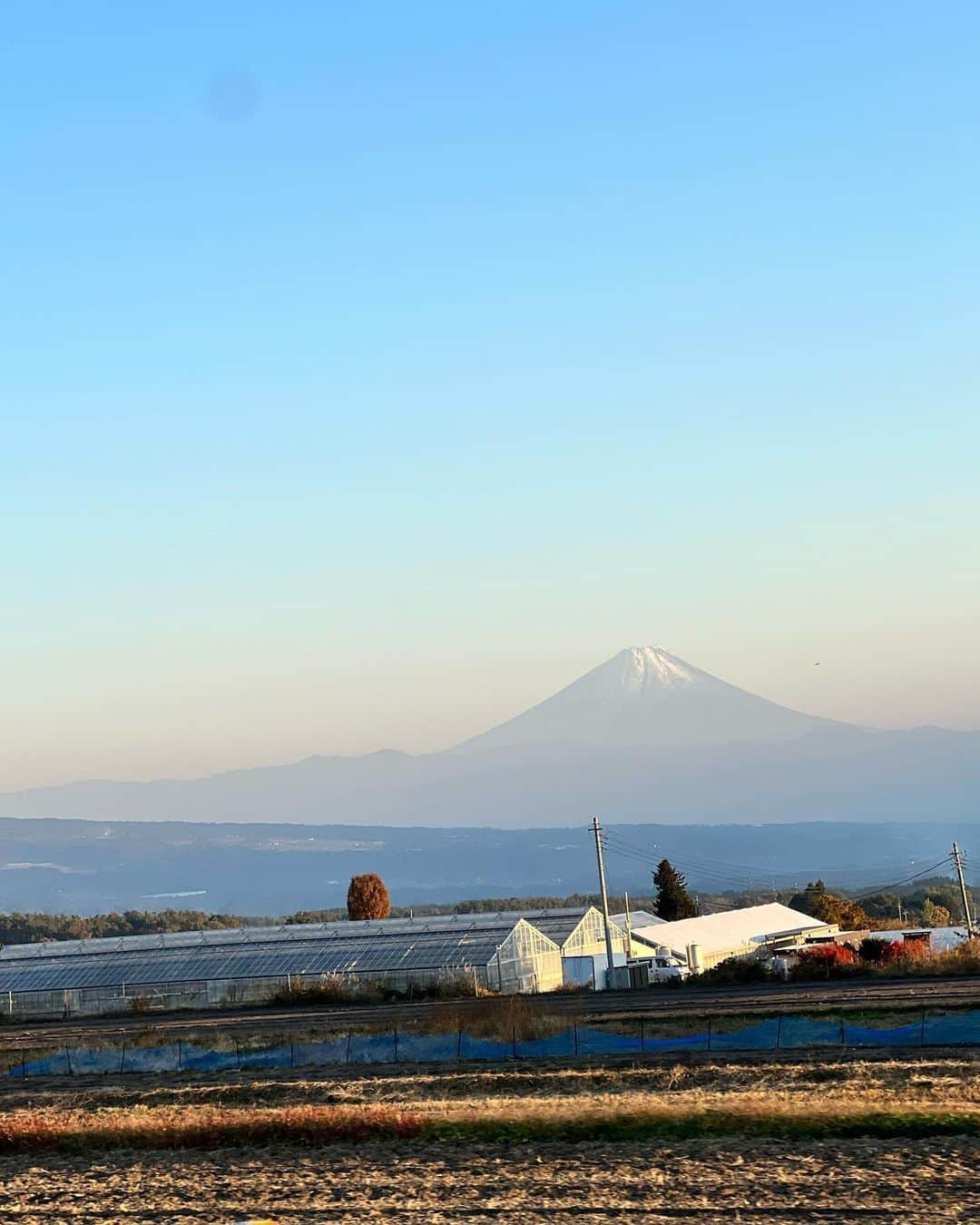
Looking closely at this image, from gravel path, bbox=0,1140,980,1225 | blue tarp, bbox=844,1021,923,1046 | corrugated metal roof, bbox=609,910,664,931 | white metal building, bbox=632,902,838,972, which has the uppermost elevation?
corrugated metal roof, bbox=609,910,664,931

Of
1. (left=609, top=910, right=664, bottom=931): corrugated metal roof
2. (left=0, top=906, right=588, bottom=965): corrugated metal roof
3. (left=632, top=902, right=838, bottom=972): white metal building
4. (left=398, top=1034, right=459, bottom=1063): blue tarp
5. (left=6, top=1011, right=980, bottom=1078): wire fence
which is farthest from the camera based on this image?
(left=609, top=910, right=664, bottom=931): corrugated metal roof

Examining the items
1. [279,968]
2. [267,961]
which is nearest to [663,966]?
[279,968]

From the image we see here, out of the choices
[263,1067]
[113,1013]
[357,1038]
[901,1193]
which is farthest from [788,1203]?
[113,1013]

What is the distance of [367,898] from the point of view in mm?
101500

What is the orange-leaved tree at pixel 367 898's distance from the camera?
101 m

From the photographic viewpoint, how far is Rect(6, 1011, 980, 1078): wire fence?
35500mm

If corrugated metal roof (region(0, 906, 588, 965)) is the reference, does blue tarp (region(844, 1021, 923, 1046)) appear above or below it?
below

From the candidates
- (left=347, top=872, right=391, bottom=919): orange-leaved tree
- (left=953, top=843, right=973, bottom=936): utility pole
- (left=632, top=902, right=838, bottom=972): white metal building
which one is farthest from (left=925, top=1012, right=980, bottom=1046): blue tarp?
(left=347, top=872, right=391, bottom=919): orange-leaved tree

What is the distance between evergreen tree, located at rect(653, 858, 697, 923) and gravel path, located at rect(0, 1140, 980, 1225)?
81433 millimetres

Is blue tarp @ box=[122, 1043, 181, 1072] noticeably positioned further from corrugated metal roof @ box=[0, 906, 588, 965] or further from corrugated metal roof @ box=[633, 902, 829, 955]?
corrugated metal roof @ box=[633, 902, 829, 955]

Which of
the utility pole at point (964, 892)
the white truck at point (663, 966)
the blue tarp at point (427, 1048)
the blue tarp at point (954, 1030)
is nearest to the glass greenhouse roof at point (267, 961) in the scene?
the white truck at point (663, 966)

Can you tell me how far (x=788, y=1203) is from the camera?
18328mm

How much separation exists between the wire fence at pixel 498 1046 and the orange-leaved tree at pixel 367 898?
2245 inches

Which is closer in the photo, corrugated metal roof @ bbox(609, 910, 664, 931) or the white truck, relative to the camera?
the white truck
